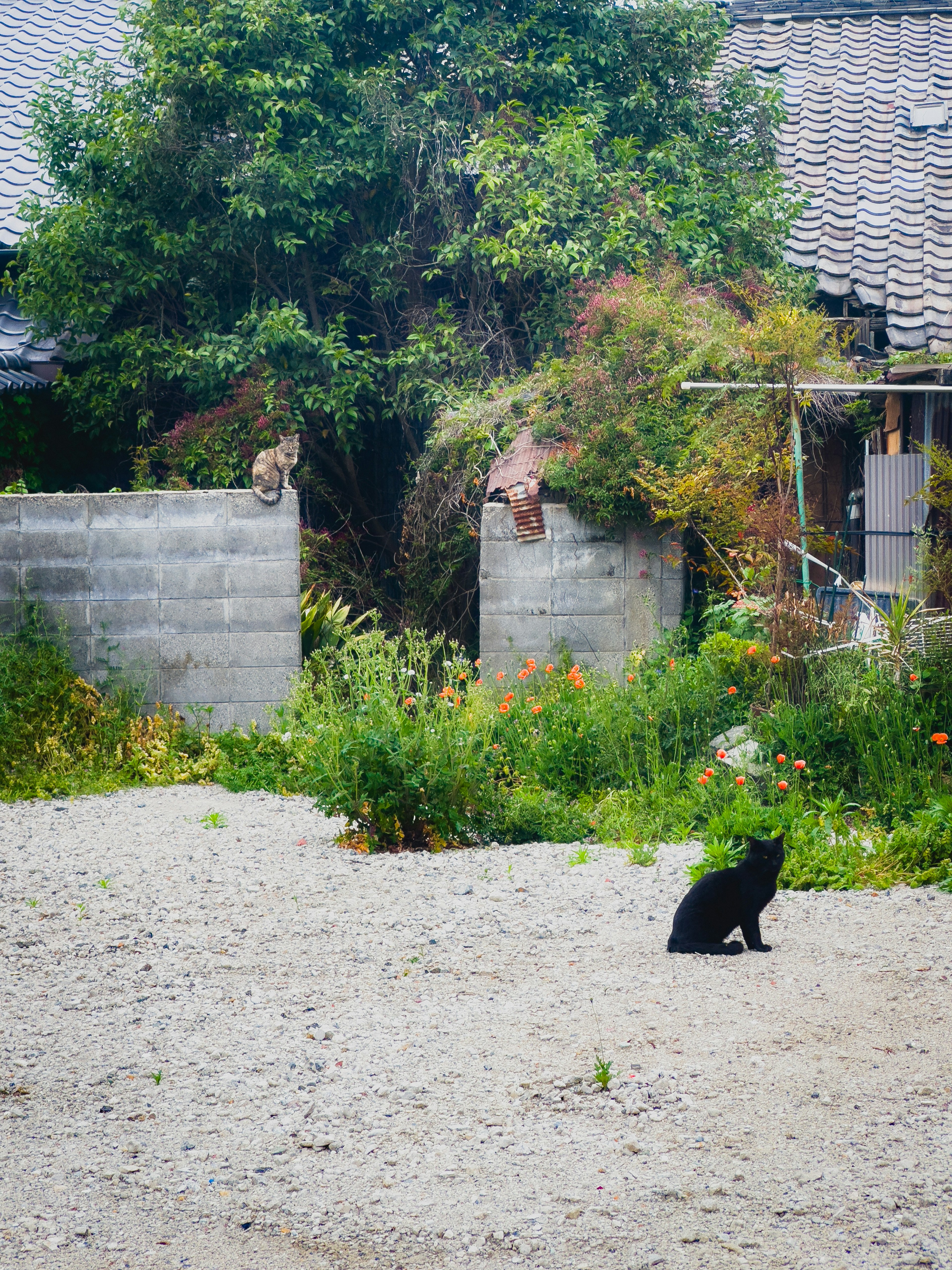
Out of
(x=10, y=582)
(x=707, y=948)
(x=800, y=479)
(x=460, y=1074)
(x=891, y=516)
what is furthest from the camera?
(x=891, y=516)

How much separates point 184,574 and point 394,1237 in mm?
5186

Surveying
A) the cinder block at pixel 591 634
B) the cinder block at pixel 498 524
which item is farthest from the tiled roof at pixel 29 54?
the cinder block at pixel 591 634

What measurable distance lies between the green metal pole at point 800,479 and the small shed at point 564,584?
1078 mm

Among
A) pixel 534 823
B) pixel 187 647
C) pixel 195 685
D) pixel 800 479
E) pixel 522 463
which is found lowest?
pixel 534 823

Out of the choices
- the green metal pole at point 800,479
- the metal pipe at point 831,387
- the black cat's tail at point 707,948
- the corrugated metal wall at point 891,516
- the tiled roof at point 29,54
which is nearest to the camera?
the black cat's tail at point 707,948

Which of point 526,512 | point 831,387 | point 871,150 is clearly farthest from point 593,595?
point 871,150

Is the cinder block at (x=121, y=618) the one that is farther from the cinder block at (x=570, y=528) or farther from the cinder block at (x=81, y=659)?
the cinder block at (x=570, y=528)

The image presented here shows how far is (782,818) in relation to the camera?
454 cm

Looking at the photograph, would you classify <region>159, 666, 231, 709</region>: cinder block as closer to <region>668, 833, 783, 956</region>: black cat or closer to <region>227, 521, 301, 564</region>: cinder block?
<region>227, 521, 301, 564</region>: cinder block

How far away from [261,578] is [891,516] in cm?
430

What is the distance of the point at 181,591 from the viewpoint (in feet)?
22.3

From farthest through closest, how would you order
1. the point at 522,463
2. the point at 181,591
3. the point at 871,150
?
1. the point at 871,150
2. the point at 522,463
3. the point at 181,591

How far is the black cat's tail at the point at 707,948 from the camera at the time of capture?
140 inches

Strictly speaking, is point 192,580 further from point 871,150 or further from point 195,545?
point 871,150
